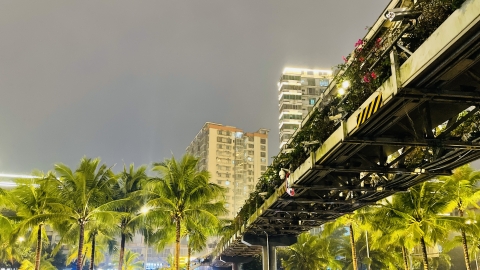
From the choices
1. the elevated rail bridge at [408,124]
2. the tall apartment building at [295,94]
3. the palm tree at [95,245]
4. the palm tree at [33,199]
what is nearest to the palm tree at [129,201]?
the palm tree at [95,245]

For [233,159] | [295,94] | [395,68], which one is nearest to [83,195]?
[395,68]

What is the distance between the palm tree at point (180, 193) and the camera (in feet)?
83.9

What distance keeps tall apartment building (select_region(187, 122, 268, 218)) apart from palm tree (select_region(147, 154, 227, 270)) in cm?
8724

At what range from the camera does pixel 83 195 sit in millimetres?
24078

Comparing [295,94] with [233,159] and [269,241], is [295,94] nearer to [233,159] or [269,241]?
[233,159]

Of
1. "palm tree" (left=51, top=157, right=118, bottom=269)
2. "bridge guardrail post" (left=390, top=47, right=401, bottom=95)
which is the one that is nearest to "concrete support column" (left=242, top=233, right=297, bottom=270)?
"palm tree" (left=51, top=157, right=118, bottom=269)

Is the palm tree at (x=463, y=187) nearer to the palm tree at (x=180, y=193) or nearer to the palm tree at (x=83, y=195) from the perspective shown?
the palm tree at (x=180, y=193)

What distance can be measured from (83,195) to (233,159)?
3700 inches

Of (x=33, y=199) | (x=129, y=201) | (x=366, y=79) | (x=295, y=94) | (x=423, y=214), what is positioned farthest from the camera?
(x=295, y=94)

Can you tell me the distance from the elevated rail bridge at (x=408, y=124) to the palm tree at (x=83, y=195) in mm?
10357

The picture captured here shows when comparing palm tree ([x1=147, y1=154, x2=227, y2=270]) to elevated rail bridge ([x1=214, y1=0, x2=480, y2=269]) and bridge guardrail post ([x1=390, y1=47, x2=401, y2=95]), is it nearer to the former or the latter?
elevated rail bridge ([x1=214, y1=0, x2=480, y2=269])

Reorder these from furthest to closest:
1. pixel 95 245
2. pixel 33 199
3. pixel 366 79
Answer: pixel 95 245 → pixel 33 199 → pixel 366 79

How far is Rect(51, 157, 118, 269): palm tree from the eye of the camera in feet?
77.7

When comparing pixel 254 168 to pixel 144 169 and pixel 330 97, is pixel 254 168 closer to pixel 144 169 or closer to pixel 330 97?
pixel 144 169
